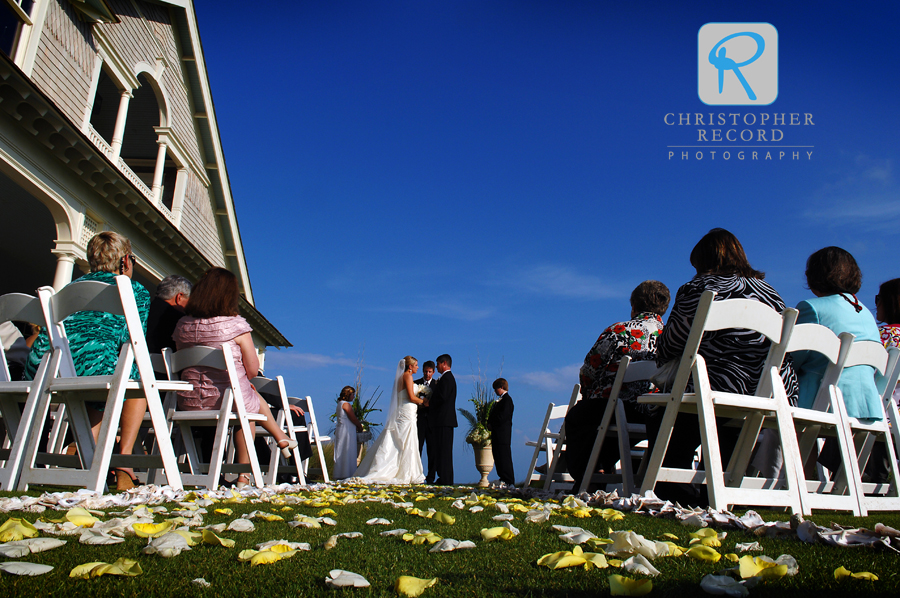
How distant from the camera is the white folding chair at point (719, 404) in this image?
107 inches

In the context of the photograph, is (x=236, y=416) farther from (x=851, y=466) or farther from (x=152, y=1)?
(x=152, y=1)

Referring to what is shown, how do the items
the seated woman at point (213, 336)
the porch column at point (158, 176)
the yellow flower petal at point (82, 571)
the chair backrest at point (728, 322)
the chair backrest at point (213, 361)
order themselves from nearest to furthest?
the yellow flower petal at point (82, 571), the chair backrest at point (728, 322), the chair backrest at point (213, 361), the seated woman at point (213, 336), the porch column at point (158, 176)

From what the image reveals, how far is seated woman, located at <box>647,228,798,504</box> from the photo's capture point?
3.44 m

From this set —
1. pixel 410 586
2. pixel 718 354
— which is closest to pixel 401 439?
pixel 718 354

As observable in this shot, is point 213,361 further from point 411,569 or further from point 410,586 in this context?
point 410,586

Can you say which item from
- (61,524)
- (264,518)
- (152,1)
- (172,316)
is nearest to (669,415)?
(264,518)

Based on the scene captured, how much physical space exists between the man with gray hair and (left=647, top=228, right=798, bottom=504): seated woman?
4319 millimetres

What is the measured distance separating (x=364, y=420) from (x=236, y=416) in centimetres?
836

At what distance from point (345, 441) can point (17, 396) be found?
771cm

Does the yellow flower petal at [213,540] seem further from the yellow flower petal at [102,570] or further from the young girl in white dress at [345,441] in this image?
the young girl in white dress at [345,441]

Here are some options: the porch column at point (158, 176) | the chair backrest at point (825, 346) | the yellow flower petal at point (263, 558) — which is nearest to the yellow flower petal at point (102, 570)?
the yellow flower petal at point (263, 558)

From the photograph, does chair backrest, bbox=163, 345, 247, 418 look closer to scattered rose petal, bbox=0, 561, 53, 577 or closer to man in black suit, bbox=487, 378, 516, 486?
scattered rose petal, bbox=0, 561, 53, 577

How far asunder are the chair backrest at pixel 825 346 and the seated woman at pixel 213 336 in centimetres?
372

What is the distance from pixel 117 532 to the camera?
1888 millimetres
